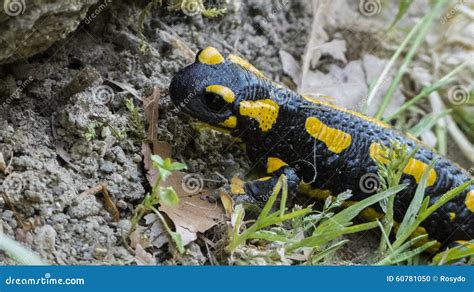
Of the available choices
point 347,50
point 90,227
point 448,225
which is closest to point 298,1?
point 347,50

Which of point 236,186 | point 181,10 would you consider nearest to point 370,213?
point 236,186

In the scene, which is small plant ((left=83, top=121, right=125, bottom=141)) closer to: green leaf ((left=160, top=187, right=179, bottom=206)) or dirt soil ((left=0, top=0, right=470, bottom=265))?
dirt soil ((left=0, top=0, right=470, bottom=265))

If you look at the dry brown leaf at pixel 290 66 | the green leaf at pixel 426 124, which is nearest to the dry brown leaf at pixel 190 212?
the dry brown leaf at pixel 290 66

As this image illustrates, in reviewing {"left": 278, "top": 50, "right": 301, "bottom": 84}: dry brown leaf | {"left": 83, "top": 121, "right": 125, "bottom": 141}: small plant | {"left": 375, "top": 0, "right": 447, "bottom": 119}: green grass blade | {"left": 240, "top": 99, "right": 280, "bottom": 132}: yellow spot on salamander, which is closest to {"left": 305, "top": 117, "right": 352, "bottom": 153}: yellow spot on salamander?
{"left": 240, "top": 99, "right": 280, "bottom": 132}: yellow spot on salamander

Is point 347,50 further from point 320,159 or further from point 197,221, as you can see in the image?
point 197,221

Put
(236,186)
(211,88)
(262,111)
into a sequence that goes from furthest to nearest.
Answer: (262,111)
(236,186)
(211,88)

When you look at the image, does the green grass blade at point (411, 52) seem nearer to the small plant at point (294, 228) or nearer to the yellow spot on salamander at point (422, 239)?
the yellow spot on salamander at point (422, 239)

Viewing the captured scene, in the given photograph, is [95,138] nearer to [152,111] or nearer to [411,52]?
[152,111]
